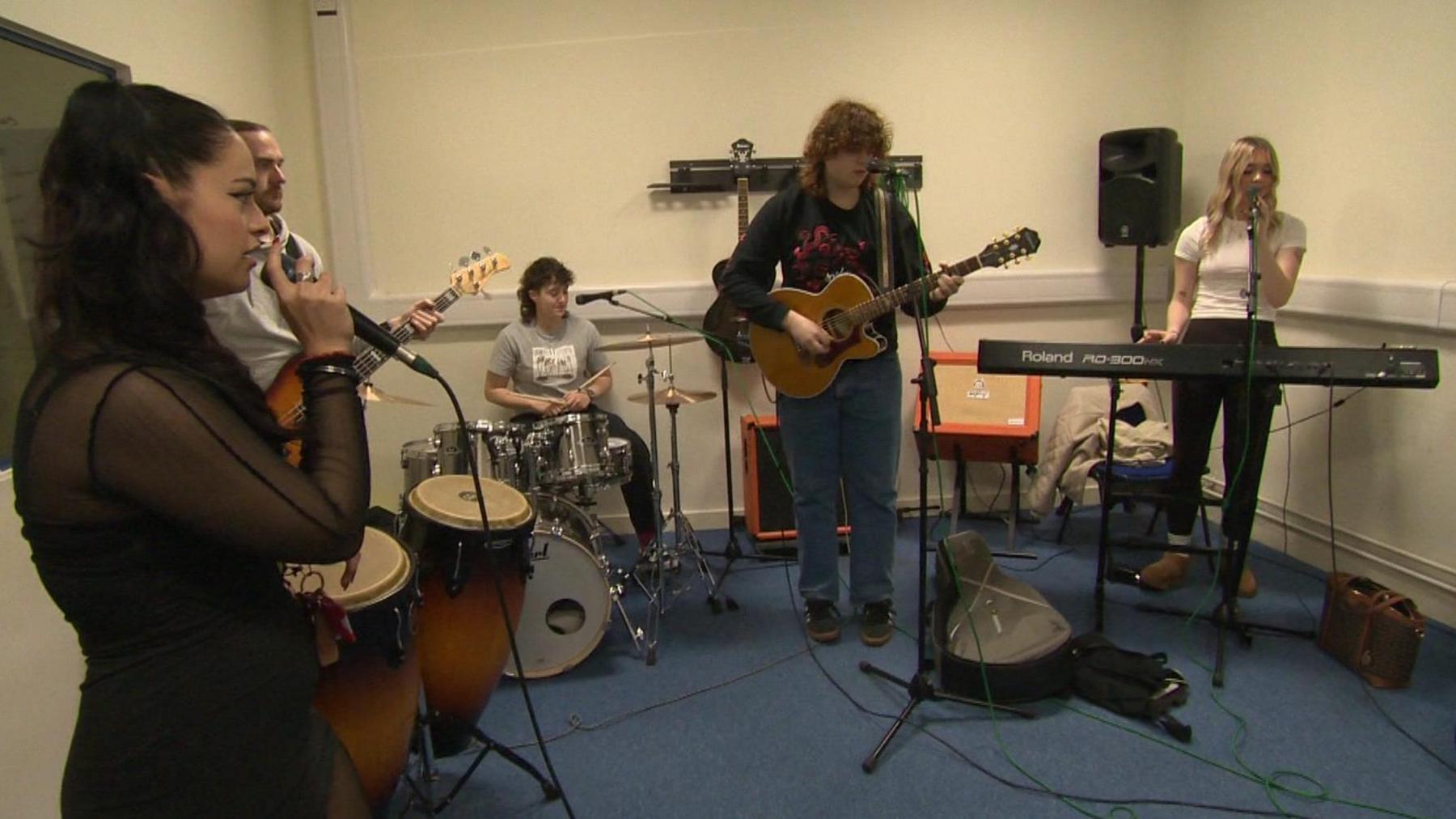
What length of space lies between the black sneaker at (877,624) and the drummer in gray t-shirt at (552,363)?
103 centimetres

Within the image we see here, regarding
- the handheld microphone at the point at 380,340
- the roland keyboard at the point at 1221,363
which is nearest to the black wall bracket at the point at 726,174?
the roland keyboard at the point at 1221,363

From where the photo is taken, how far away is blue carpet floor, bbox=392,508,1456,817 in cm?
202

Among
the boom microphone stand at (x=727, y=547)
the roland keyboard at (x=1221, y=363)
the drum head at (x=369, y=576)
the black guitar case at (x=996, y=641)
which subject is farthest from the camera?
the boom microphone stand at (x=727, y=547)

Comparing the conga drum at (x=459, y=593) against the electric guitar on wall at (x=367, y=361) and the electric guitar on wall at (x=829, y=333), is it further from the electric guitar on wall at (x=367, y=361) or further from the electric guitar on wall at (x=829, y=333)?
the electric guitar on wall at (x=829, y=333)

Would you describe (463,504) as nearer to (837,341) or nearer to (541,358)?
(837,341)

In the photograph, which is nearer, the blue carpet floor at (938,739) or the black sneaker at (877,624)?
the blue carpet floor at (938,739)

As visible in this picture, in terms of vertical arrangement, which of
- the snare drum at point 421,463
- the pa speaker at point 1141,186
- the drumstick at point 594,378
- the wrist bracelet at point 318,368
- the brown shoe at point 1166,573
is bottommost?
the brown shoe at point 1166,573

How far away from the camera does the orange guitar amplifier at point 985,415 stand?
3557mm

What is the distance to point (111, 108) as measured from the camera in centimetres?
85

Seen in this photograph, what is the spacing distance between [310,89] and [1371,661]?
14.7 feet

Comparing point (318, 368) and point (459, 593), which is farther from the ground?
point (318, 368)

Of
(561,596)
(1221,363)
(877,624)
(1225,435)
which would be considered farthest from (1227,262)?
(561,596)

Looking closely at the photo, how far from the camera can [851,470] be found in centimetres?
273

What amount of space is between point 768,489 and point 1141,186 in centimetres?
211
